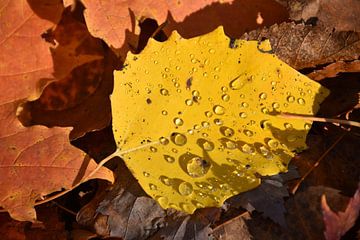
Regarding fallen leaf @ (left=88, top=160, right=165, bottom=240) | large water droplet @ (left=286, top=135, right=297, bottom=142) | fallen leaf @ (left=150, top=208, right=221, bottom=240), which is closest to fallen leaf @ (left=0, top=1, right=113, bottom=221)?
fallen leaf @ (left=88, top=160, right=165, bottom=240)

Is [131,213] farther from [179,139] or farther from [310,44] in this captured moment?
[310,44]

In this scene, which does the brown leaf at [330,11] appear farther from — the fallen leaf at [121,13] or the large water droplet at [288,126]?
the large water droplet at [288,126]

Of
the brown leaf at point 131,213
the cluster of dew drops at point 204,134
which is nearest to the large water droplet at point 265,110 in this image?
the cluster of dew drops at point 204,134

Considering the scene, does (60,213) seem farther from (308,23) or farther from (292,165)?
(308,23)

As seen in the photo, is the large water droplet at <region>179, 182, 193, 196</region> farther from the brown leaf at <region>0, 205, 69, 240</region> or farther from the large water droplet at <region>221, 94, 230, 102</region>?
the brown leaf at <region>0, 205, 69, 240</region>

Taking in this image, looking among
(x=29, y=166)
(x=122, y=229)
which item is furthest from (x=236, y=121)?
(x=29, y=166)

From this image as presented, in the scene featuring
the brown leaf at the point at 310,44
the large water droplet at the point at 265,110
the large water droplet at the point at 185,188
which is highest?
the brown leaf at the point at 310,44
